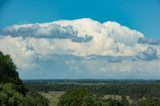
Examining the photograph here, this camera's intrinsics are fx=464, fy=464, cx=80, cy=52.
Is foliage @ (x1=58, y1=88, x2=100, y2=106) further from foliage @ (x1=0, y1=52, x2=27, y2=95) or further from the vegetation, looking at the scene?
foliage @ (x1=0, y1=52, x2=27, y2=95)

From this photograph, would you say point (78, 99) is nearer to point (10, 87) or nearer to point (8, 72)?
point (8, 72)

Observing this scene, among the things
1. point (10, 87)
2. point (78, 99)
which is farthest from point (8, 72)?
point (78, 99)

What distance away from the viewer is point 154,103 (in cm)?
15850

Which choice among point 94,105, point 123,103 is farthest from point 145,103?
point 94,105

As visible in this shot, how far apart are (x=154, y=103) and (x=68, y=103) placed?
212 ft

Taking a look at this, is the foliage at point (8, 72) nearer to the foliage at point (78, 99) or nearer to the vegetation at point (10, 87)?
the vegetation at point (10, 87)

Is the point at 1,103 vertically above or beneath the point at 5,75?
beneath

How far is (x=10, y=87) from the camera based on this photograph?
76.4 metres

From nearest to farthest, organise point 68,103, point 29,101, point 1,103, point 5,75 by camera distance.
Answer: point 1,103, point 29,101, point 5,75, point 68,103

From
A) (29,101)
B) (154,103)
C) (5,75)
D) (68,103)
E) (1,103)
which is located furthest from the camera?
(154,103)

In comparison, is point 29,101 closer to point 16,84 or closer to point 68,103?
point 16,84

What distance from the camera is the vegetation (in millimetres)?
74188

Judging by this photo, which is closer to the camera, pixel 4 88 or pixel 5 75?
pixel 4 88

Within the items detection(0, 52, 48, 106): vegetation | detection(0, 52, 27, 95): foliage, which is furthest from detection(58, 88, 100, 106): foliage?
detection(0, 52, 27, 95): foliage
